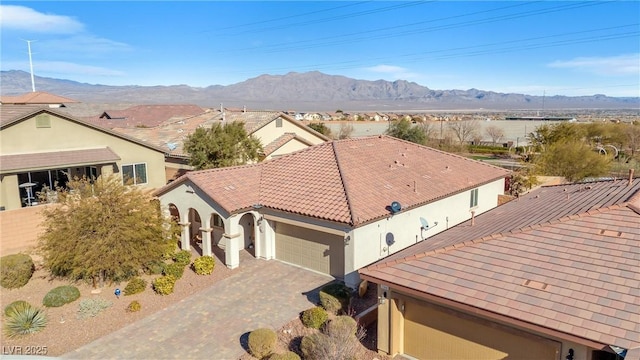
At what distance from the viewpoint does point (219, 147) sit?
29.0m

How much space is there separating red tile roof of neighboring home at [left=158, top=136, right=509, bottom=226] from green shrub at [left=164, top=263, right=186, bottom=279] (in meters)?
3.56

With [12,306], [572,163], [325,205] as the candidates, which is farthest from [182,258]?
[572,163]

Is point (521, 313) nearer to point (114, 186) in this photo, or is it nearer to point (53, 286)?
point (114, 186)

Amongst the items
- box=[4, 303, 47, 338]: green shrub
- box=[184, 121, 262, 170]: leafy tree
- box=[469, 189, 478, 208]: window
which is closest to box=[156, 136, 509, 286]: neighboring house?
box=[469, 189, 478, 208]: window

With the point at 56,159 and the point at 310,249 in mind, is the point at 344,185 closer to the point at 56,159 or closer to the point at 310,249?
the point at 310,249

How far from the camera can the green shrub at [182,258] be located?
21.1 m

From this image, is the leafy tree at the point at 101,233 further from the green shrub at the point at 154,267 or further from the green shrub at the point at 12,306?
the green shrub at the point at 12,306

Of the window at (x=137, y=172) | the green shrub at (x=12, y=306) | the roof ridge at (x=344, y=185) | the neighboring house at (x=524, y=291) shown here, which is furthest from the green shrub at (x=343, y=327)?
the window at (x=137, y=172)

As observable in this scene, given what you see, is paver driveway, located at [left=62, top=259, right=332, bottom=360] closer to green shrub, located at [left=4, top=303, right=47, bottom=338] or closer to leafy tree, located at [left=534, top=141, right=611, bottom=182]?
green shrub, located at [left=4, top=303, right=47, bottom=338]

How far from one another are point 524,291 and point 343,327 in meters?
5.52

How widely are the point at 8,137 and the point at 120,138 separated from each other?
6.69 metres

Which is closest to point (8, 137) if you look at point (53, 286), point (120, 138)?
point (120, 138)

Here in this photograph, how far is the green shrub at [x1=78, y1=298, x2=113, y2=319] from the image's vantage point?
659 inches

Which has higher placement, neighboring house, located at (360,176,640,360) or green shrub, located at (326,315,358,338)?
neighboring house, located at (360,176,640,360)
